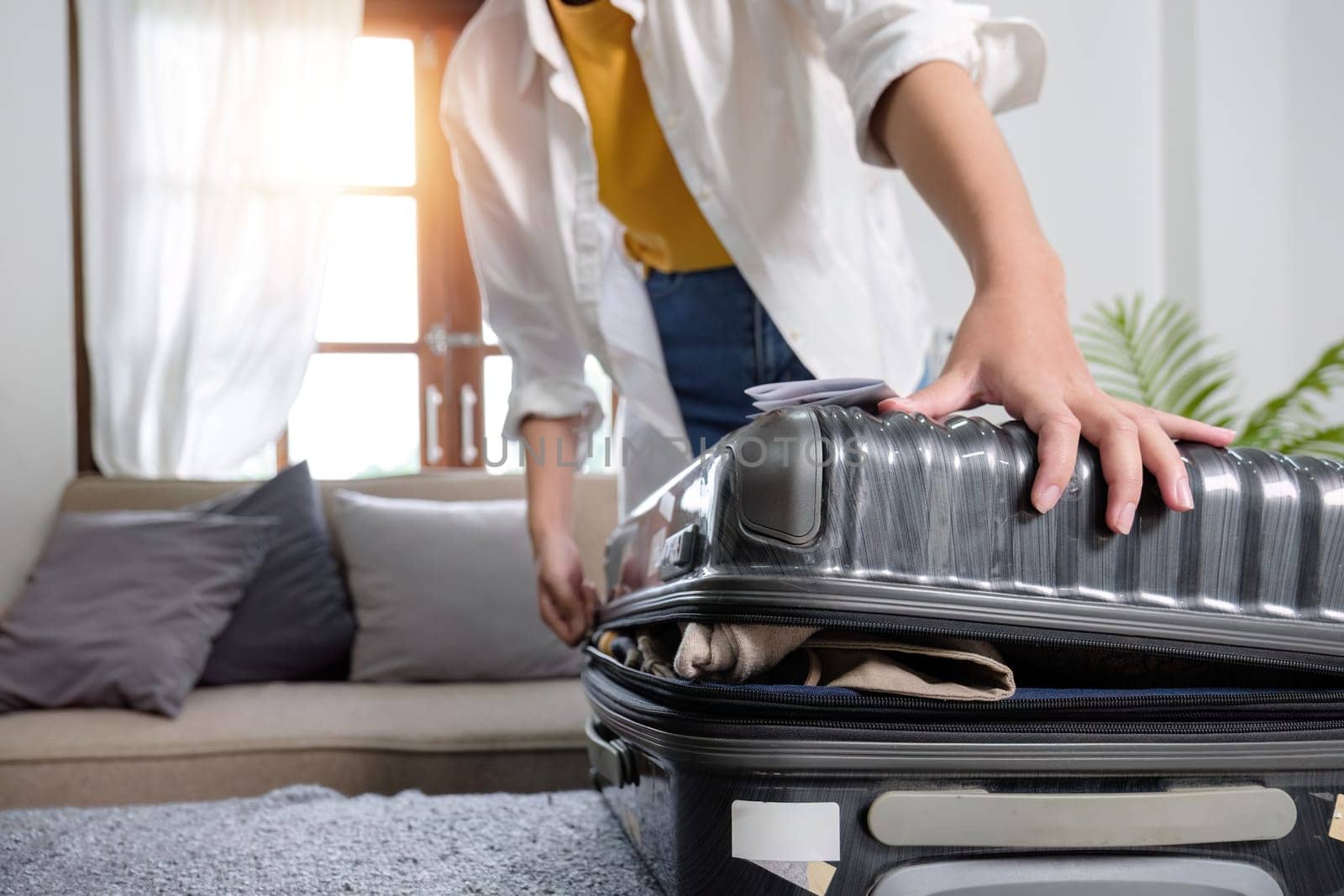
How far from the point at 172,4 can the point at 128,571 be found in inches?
75.1

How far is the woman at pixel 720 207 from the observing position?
64 cm

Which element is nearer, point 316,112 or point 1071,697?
point 1071,697

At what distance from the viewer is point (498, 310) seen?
126cm

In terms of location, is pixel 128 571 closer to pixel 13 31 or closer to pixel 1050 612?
pixel 13 31

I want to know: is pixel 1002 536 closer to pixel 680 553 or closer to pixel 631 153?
pixel 680 553

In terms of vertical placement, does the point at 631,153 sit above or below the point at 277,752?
above

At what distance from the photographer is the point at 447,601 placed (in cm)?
246

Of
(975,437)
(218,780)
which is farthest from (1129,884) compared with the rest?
(218,780)

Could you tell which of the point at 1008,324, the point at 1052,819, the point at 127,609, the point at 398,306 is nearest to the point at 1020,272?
the point at 1008,324

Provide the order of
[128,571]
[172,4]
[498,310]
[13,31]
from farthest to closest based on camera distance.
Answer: [172,4]
[13,31]
[128,571]
[498,310]

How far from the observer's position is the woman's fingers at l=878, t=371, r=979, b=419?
18.9 inches

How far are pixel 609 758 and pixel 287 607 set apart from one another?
204 cm

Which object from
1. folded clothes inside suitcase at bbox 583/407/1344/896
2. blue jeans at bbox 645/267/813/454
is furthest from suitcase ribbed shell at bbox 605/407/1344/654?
blue jeans at bbox 645/267/813/454

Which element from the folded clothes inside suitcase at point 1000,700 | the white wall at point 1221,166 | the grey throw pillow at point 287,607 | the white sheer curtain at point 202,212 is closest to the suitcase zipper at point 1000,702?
the folded clothes inside suitcase at point 1000,700
